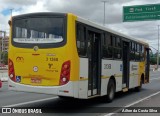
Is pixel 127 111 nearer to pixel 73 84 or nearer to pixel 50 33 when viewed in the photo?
pixel 73 84

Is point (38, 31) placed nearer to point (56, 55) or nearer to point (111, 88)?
point (56, 55)

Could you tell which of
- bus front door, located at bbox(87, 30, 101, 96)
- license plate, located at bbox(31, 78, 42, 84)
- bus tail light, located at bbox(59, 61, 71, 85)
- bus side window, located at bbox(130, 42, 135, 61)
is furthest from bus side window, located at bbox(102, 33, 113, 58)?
bus side window, located at bbox(130, 42, 135, 61)

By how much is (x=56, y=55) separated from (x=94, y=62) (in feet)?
7.55

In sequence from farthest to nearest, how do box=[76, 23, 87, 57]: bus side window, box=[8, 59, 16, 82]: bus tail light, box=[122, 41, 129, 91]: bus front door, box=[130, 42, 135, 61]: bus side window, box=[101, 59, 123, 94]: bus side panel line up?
box=[130, 42, 135, 61]: bus side window → box=[122, 41, 129, 91]: bus front door → box=[101, 59, 123, 94]: bus side panel → box=[8, 59, 16, 82]: bus tail light → box=[76, 23, 87, 57]: bus side window

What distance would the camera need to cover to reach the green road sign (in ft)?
110

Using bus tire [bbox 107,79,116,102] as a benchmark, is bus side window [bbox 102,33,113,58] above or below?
above

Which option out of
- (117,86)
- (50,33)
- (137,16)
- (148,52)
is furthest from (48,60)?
(137,16)

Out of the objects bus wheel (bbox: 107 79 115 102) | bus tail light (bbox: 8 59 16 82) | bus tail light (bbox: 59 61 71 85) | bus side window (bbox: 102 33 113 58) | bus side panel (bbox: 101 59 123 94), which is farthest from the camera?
bus wheel (bbox: 107 79 115 102)

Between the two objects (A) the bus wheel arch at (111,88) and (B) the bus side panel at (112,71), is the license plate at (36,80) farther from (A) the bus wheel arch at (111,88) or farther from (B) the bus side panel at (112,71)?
(A) the bus wheel arch at (111,88)

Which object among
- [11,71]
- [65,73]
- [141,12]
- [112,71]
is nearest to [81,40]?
[65,73]

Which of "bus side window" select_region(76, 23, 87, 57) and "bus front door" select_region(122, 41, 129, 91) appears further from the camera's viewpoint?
"bus front door" select_region(122, 41, 129, 91)

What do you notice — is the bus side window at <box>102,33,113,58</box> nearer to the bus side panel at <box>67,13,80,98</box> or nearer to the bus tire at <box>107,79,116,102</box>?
the bus tire at <box>107,79,116,102</box>

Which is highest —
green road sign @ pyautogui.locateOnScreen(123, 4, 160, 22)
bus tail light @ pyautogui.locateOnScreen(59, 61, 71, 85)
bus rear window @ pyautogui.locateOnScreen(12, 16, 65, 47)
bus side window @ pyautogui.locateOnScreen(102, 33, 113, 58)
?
green road sign @ pyautogui.locateOnScreen(123, 4, 160, 22)

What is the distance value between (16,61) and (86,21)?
2687 millimetres
